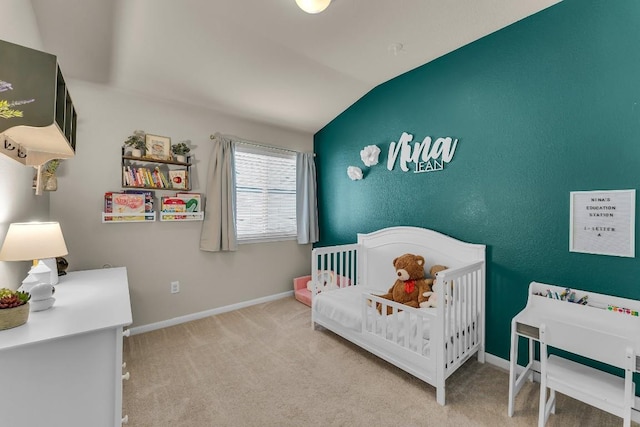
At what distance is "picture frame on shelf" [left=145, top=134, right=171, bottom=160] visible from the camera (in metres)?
2.62

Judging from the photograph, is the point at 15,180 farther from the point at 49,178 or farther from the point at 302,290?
the point at 302,290

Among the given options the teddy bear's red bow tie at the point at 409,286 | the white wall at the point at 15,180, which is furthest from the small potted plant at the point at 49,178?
the teddy bear's red bow tie at the point at 409,286

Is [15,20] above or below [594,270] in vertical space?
above

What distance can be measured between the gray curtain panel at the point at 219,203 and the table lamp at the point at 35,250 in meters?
1.46

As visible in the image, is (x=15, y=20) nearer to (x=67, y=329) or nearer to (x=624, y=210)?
(x=67, y=329)

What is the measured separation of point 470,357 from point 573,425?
2.33 feet

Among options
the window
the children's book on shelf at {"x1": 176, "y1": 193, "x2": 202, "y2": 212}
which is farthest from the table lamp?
the window

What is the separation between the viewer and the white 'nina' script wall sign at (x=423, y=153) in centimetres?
240

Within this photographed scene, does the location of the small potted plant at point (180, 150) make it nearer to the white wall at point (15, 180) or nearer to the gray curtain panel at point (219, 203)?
the gray curtain panel at point (219, 203)

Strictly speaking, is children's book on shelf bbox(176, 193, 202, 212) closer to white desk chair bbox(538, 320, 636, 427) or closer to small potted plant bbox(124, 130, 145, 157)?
small potted plant bbox(124, 130, 145, 157)

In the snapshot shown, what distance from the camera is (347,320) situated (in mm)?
2309

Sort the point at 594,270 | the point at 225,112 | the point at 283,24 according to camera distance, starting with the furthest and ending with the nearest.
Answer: the point at 225,112 < the point at 283,24 < the point at 594,270

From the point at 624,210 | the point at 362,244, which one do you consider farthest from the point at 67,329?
the point at 624,210

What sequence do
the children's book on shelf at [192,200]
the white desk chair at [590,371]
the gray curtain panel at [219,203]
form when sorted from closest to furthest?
the white desk chair at [590,371] < the children's book on shelf at [192,200] < the gray curtain panel at [219,203]
